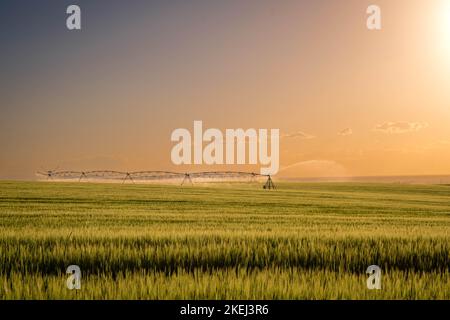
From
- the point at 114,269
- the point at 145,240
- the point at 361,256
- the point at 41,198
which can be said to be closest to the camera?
the point at 114,269

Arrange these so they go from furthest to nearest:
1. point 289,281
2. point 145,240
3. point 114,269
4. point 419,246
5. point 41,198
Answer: point 41,198, point 145,240, point 419,246, point 114,269, point 289,281

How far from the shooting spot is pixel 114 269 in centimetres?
791

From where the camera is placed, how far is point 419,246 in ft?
32.2

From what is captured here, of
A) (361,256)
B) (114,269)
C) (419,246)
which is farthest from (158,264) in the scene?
(419,246)

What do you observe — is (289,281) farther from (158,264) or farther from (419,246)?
(419,246)

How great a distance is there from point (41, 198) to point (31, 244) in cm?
3402
